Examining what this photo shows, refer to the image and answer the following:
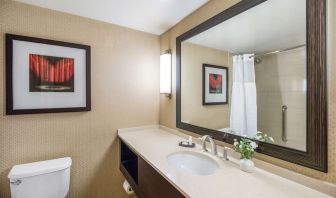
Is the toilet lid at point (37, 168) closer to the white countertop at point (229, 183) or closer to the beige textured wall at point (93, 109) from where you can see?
the beige textured wall at point (93, 109)

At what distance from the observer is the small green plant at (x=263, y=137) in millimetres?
1051

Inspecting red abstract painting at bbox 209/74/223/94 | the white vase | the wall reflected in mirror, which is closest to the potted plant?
the white vase

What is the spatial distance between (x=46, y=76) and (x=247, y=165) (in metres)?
1.87

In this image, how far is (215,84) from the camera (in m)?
1.54

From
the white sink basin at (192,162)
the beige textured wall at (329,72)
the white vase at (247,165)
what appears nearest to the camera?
the beige textured wall at (329,72)

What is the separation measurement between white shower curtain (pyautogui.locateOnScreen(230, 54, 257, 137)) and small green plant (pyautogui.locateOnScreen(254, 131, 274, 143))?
0.09 ft

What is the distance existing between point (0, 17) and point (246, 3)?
2042 mm

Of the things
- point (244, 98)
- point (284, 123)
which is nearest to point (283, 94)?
point (284, 123)

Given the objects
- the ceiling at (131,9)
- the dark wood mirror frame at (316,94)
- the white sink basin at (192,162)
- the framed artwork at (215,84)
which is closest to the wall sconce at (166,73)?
the ceiling at (131,9)

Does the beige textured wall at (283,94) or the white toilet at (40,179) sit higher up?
the beige textured wall at (283,94)

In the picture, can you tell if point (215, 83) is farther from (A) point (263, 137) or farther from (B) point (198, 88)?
(A) point (263, 137)

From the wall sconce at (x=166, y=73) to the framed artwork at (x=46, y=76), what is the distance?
2.79ft

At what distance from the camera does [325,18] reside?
2.64ft

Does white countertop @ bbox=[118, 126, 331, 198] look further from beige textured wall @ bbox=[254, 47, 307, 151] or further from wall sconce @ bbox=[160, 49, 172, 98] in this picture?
wall sconce @ bbox=[160, 49, 172, 98]
